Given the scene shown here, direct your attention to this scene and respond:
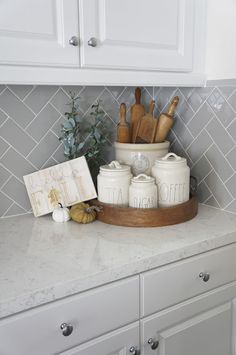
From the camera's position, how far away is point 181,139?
1762mm

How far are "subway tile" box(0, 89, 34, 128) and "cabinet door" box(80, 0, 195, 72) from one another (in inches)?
15.7

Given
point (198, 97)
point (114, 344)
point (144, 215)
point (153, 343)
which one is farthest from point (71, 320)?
point (198, 97)

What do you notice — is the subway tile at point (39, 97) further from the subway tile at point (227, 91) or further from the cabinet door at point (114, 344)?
the cabinet door at point (114, 344)

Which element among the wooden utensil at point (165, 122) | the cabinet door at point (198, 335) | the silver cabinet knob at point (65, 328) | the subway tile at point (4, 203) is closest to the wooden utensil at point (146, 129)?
the wooden utensil at point (165, 122)

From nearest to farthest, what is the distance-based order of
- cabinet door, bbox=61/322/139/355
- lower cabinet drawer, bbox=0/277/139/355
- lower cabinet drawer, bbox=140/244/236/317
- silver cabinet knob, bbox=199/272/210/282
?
1. lower cabinet drawer, bbox=0/277/139/355
2. cabinet door, bbox=61/322/139/355
3. lower cabinet drawer, bbox=140/244/236/317
4. silver cabinet knob, bbox=199/272/210/282

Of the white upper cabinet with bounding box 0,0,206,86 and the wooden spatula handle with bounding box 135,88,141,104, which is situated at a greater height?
the white upper cabinet with bounding box 0,0,206,86

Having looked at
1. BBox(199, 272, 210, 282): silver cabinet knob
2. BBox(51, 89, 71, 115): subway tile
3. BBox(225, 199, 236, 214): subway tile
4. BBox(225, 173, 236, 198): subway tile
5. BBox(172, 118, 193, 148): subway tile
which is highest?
BBox(51, 89, 71, 115): subway tile

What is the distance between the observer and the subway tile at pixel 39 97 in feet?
5.14

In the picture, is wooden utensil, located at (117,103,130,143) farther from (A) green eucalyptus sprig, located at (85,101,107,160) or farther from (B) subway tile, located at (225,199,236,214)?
(B) subway tile, located at (225,199,236,214)

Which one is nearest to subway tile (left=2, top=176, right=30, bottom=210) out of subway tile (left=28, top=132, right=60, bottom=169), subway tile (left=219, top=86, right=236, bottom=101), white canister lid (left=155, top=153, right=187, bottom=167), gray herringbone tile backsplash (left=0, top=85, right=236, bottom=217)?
gray herringbone tile backsplash (left=0, top=85, right=236, bottom=217)

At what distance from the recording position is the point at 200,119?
5.47ft

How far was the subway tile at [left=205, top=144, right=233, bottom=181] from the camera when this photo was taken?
1596mm

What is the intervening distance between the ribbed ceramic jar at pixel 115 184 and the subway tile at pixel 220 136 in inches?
15.1

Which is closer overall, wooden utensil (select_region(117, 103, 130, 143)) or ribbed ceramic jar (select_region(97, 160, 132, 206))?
ribbed ceramic jar (select_region(97, 160, 132, 206))
